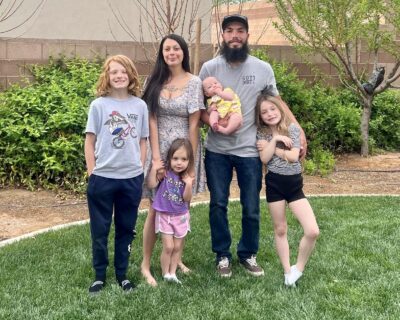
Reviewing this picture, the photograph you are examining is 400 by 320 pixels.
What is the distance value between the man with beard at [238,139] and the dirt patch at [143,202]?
2.37m

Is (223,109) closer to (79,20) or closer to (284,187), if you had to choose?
(284,187)

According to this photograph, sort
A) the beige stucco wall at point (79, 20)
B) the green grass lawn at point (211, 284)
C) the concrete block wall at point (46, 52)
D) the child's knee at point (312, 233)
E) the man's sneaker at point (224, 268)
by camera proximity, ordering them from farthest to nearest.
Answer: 1. the beige stucco wall at point (79, 20)
2. the concrete block wall at point (46, 52)
3. the man's sneaker at point (224, 268)
4. the child's knee at point (312, 233)
5. the green grass lawn at point (211, 284)

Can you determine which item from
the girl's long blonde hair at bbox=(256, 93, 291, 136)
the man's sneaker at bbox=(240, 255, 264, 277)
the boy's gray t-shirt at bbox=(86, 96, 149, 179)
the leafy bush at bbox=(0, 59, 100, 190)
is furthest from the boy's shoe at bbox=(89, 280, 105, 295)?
the leafy bush at bbox=(0, 59, 100, 190)

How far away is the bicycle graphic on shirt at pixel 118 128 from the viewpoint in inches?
152

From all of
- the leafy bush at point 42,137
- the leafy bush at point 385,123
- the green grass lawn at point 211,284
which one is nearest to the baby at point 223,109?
the green grass lawn at point 211,284

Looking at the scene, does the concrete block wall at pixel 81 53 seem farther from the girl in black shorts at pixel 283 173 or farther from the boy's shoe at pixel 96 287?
the girl in black shorts at pixel 283 173

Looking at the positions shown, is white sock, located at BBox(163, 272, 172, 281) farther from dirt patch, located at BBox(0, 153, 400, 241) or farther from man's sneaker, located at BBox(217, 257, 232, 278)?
dirt patch, located at BBox(0, 153, 400, 241)

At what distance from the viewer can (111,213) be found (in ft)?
13.2

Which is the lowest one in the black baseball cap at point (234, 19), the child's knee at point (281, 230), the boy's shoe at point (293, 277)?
the boy's shoe at point (293, 277)

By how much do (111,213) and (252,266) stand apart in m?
1.26

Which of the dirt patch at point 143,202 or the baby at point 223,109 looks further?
the dirt patch at point 143,202

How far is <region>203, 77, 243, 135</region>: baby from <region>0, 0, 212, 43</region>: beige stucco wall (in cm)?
560

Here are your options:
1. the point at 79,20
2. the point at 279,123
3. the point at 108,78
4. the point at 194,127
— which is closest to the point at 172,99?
the point at 194,127

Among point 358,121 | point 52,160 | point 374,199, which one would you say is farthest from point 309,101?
point 52,160
